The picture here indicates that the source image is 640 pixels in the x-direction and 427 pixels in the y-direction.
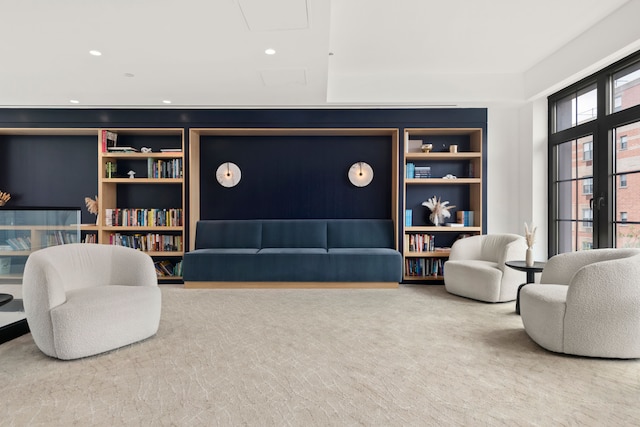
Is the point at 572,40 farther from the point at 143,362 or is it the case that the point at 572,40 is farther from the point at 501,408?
the point at 143,362

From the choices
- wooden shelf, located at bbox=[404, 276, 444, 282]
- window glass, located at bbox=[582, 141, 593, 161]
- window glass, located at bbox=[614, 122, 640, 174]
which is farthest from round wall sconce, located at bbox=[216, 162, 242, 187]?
window glass, located at bbox=[614, 122, 640, 174]

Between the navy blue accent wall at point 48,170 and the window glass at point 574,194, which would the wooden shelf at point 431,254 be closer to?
the window glass at point 574,194

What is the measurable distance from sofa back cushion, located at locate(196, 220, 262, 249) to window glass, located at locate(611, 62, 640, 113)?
4701 mm

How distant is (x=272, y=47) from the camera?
334cm

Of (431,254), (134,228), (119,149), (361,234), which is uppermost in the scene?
(119,149)

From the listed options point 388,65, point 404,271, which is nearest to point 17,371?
point 404,271

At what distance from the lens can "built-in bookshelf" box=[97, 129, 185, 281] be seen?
531cm

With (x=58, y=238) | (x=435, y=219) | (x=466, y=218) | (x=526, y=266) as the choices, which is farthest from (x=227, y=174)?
(x=526, y=266)

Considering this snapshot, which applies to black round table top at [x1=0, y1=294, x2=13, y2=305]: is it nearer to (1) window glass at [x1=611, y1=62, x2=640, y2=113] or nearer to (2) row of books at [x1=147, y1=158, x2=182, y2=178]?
(2) row of books at [x1=147, y1=158, x2=182, y2=178]

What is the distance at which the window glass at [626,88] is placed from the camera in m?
3.56

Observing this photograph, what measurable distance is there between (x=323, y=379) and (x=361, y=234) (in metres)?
3.41

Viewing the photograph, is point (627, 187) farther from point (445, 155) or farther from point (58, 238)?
point (58, 238)

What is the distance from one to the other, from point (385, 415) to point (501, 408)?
2.12 ft

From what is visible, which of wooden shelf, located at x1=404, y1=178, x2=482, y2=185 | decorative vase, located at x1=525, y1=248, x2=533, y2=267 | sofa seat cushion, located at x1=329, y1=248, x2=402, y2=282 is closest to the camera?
decorative vase, located at x1=525, y1=248, x2=533, y2=267
